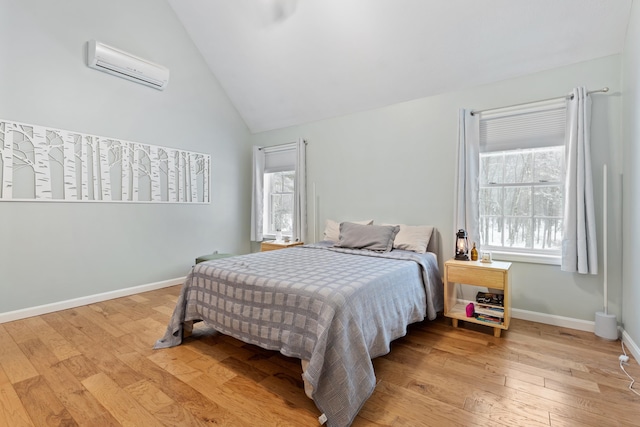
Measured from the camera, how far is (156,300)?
351cm

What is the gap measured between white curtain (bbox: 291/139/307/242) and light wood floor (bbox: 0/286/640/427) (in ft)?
6.65

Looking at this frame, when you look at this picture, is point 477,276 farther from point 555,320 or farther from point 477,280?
point 555,320

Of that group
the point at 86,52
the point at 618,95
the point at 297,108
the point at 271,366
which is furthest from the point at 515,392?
the point at 86,52

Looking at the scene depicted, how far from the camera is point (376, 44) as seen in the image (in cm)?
321

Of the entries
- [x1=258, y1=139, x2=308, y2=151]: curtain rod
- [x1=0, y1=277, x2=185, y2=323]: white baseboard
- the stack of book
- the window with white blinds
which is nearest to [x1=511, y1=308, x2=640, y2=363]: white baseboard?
the stack of book

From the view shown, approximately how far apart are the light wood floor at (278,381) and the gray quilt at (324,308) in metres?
0.18

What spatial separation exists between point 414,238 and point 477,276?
2.42ft

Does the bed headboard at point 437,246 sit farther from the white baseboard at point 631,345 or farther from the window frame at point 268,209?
the window frame at point 268,209

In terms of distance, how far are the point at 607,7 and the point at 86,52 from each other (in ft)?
15.7

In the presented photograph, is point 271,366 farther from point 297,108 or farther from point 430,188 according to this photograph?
point 297,108

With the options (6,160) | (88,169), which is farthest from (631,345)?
(6,160)

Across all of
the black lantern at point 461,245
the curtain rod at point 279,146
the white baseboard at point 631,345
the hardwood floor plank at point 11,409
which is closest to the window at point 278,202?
the curtain rod at point 279,146

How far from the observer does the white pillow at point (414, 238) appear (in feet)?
10.3

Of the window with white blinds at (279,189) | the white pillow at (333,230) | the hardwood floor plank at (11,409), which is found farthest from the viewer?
the window with white blinds at (279,189)
